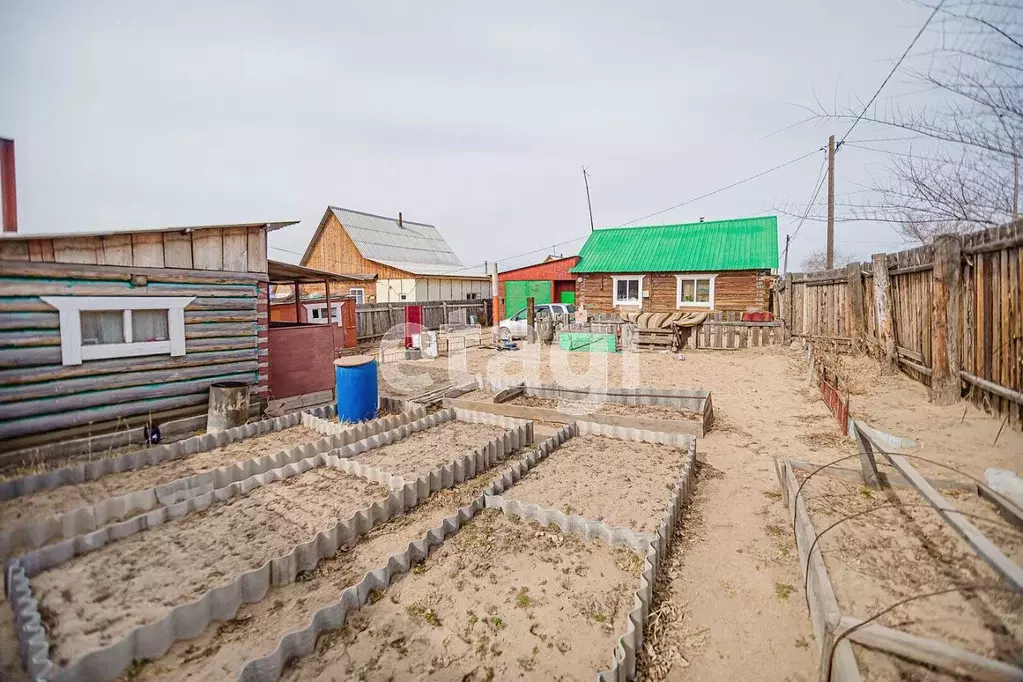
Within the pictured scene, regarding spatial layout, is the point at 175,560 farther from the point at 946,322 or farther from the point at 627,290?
the point at 627,290

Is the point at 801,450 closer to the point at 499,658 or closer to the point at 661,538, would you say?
the point at 661,538

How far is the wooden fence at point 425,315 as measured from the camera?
21.1 metres

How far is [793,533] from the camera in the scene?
4750 mm

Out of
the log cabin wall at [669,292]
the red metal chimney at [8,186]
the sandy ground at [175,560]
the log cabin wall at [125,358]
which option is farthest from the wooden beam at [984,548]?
the log cabin wall at [669,292]

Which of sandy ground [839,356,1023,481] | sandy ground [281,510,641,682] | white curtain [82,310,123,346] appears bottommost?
sandy ground [281,510,641,682]

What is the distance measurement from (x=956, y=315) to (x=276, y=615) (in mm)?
8358

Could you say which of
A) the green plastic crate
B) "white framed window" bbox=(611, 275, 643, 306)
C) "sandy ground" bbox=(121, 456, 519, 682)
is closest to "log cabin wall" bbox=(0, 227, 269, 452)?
"sandy ground" bbox=(121, 456, 519, 682)

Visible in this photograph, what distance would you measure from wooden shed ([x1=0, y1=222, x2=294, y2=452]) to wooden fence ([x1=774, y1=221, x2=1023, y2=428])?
1041 centimetres

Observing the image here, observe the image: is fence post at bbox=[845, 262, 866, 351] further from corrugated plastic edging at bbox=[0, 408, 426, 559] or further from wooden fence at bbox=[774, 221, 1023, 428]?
corrugated plastic edging at bbox=[0, 408, 426, 559]

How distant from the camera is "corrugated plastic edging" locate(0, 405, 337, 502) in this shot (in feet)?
18.7

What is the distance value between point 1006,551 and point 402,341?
18.8m

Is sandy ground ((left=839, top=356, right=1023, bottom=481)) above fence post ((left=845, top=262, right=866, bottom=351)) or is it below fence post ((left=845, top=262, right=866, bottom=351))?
below

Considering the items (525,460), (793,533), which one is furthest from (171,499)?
(793,533)

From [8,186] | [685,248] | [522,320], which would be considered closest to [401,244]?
[522,320]
